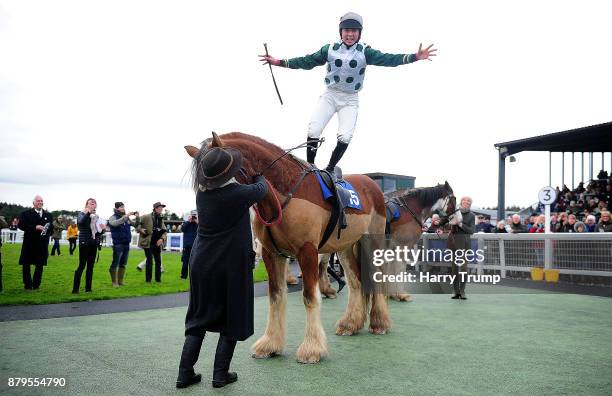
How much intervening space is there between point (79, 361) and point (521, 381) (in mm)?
3662

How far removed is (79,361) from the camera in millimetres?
4258

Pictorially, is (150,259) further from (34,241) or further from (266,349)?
(266,349)

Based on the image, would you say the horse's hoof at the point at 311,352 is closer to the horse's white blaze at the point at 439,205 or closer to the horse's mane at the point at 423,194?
the horse's mane at the point at 423,194

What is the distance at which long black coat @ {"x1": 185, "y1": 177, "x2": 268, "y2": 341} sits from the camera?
3.61 m

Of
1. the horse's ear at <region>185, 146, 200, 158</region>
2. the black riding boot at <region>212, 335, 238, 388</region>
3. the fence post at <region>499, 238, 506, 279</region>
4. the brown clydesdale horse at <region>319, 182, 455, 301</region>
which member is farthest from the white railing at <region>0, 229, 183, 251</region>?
the black riding boot at <region>212, 335, 238, 388</region>

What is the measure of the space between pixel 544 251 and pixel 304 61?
29.3 feet

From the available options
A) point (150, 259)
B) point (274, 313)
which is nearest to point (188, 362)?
point (274, 313)

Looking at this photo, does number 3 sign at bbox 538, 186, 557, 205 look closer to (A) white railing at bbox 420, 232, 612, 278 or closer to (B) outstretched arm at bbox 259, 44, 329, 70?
(A) white railing at bbox 420, 232, 612, 278

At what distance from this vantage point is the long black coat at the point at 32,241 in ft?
30.3

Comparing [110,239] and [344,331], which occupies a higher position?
[110,239]

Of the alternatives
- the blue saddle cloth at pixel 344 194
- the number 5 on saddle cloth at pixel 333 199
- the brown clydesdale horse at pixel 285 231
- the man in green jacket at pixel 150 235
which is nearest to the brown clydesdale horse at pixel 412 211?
the blue saddle cloth at pixel 344 194

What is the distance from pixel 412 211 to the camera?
29.0ft

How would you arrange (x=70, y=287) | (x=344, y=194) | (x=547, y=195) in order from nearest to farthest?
(x=344, y=194)
(x=70, y=287)
(x=547, y=195)

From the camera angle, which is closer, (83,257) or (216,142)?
(216,142)
